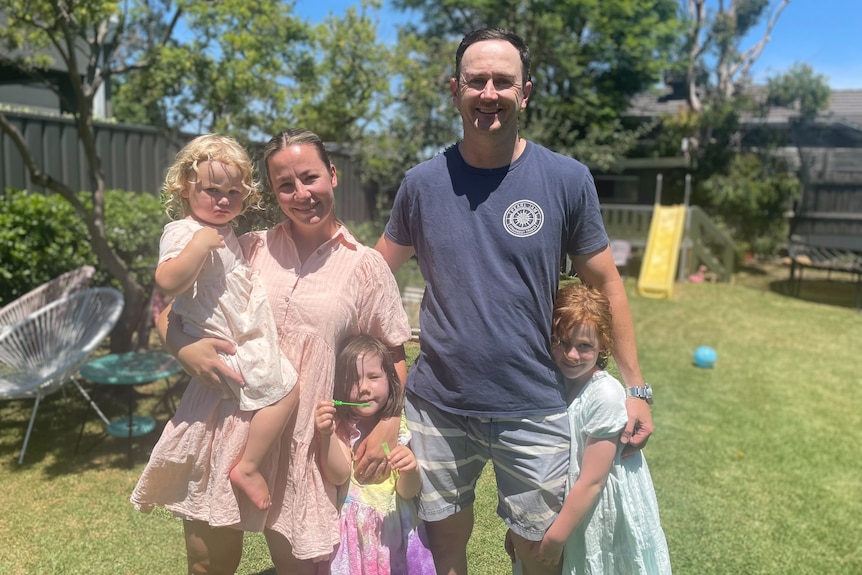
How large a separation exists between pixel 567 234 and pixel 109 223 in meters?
5.28

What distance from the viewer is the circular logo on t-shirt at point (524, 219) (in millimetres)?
1795

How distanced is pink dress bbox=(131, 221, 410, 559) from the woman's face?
0.11m

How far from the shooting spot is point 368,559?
78.4 inches

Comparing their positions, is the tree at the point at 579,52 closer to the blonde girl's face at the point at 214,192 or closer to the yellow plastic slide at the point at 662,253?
the yellow plastic slide at the point at 662,253

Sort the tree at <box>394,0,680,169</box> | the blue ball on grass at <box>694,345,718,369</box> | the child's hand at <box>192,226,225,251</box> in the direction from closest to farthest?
the child's hand at <box>192,226,225,251</box>, the blue ball on grass at <box>694,345,718,369</box>, the tree at <box>394,0,680,169</box>

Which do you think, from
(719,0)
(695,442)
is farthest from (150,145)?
(719,0)

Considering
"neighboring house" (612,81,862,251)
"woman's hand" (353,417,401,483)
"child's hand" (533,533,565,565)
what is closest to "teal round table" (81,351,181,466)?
"woman's hand" (353,417,401,483)

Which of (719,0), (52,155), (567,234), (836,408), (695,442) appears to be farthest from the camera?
(719,0)

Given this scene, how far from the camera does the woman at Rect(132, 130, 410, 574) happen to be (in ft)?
5.81

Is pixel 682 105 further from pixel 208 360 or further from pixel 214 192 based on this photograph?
pixel 208 360

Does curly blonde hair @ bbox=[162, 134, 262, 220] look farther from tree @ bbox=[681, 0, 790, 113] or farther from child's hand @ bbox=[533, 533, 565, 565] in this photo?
tree @ bbox=[681, 0, 790, 113]

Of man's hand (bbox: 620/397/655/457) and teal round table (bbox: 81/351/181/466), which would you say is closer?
man's hand (bbox: 620/397/655/457)

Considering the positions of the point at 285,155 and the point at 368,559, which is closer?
the point at 285,155

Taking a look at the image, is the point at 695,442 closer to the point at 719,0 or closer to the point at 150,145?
the point at 150,145
